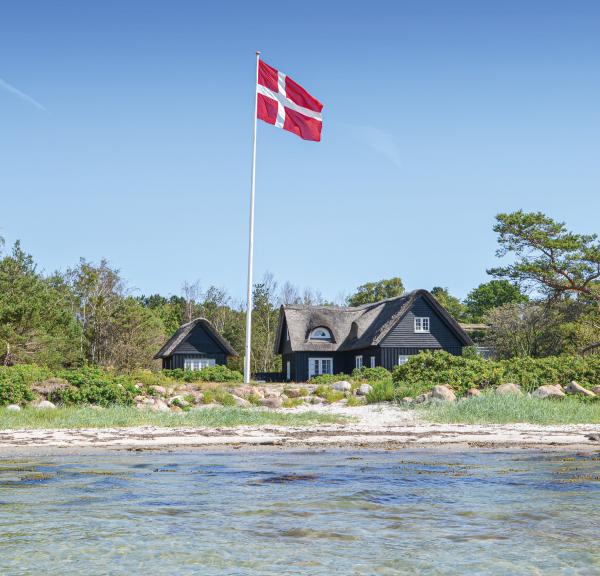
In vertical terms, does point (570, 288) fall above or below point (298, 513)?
above

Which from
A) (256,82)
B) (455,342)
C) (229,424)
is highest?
(256,82)

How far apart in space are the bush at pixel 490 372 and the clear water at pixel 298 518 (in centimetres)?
1244

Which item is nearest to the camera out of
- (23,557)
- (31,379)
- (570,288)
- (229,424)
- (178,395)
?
(23,557)

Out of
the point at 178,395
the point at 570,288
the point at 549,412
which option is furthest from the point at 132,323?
the point at 549,412

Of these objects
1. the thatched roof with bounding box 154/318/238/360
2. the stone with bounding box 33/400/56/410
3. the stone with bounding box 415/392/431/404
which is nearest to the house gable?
the thatched roof with bounding box 154/318/238/360

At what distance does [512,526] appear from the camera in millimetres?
6047

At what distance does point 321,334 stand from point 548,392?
94.0 feet

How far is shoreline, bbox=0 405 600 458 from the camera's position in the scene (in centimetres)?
1267

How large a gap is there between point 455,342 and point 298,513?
38853 mm

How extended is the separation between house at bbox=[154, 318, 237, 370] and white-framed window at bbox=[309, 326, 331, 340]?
5.81 m

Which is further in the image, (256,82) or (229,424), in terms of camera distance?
(256,82)

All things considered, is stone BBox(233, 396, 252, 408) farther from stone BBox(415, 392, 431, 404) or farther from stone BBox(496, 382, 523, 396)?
stone BBox(496, 382, 523, 396)

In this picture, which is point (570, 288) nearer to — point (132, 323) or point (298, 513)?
point (132, 323)

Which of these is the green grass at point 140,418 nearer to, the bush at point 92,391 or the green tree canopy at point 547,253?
the bush at point 92,391
